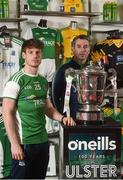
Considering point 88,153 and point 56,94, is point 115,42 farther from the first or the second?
point 88,153

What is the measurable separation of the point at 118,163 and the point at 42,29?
274 centimetres

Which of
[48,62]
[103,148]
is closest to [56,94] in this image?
[48,62]

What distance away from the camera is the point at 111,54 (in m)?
4.61

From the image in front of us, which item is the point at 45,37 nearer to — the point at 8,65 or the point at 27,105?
the point at 8,65

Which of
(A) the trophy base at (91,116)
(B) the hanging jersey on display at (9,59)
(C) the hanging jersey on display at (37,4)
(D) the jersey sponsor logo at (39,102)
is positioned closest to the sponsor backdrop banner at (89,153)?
(A) the trophy base at (91,116)

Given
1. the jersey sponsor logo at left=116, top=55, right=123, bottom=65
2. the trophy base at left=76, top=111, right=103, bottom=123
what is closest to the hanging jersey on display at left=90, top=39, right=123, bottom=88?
the jersey sponsor logo at left=116, top=55, right=123, bottom=65

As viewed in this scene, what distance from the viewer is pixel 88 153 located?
78.3 inches

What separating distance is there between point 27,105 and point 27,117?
81 millimetres

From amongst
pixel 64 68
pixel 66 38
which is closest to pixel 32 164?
pixel 64 68

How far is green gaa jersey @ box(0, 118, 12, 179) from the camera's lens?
419 cm

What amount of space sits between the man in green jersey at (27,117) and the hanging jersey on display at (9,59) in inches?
68.3

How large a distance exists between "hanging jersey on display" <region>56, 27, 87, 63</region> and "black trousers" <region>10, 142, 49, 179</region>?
6.74ft

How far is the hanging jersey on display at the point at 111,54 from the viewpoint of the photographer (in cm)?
454

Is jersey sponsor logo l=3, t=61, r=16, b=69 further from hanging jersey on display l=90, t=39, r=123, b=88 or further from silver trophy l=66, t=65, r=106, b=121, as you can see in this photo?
silver trophy l=66, t=65, r=106, b=121
